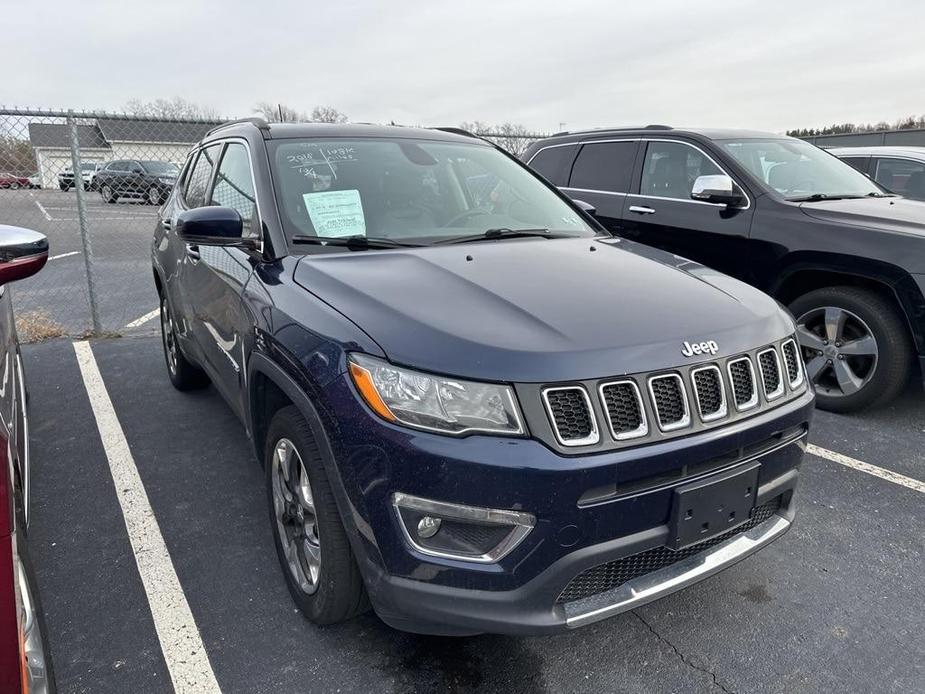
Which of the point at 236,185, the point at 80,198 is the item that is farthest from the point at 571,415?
the point at 80,198

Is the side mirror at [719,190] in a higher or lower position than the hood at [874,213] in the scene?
higher

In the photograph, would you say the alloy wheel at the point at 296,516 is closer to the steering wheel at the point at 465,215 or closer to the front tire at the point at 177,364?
the steering wheel at the point at 465,215

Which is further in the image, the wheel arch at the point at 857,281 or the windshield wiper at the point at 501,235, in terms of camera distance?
the wheel arch at the point at 857,281

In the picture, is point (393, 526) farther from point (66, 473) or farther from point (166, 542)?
point (66, 473)

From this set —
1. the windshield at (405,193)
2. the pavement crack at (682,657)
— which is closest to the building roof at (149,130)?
the windshield at (405,193)

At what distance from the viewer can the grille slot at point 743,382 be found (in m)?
2.01

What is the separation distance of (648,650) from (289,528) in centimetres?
135

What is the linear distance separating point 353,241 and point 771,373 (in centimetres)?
160

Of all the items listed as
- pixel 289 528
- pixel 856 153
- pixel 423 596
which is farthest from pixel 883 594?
pixel 856 153

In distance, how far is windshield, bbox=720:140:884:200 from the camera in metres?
4.80

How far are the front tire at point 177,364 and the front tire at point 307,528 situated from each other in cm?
221

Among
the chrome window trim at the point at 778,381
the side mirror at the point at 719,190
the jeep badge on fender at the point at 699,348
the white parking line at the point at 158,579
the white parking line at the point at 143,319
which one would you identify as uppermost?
the side mirror at the point at 719,190

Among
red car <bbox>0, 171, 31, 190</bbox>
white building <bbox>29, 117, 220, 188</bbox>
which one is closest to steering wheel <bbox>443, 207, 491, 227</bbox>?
white building <bbox>29, 117, 220, 188</bbox>

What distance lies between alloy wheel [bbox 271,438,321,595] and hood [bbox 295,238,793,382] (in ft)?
2.04
